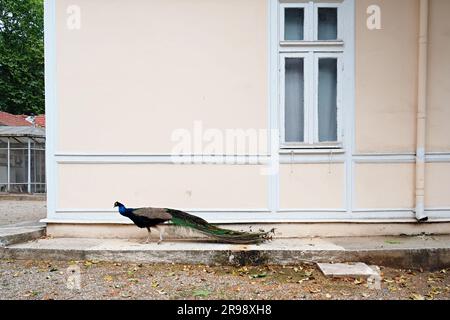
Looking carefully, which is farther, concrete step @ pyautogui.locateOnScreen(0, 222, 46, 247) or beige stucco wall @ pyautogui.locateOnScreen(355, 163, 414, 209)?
beige stucco wall @ pyautogui.locateOnScreen(355, 163, 414, 209)

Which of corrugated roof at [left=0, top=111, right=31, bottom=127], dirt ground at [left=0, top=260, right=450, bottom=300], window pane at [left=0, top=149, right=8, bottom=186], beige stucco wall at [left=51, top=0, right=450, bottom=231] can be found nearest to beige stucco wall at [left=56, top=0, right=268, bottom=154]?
beige stucco wall at [left=51, top=0, right=450, bottom=231]

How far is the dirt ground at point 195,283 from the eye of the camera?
161 inches

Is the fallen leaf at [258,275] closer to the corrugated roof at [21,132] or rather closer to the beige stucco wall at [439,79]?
the beige stucco wall at [439,79]

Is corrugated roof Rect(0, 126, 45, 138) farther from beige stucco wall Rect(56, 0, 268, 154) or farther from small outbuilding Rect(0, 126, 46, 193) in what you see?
beige stucco wall Rect(56, 0, 268, 154)

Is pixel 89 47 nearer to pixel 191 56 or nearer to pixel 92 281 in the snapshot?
pixel 191 56

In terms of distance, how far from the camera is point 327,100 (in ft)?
19.9

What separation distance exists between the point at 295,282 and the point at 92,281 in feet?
7.99

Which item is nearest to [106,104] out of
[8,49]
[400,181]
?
[400,181]

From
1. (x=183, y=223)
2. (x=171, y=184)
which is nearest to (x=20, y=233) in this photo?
(x=171, y=184)

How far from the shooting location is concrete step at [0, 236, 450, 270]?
16.5 feet

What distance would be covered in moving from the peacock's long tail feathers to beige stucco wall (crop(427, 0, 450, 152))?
3.15m

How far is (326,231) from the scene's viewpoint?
19.5 ft

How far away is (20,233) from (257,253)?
356 centimetres
